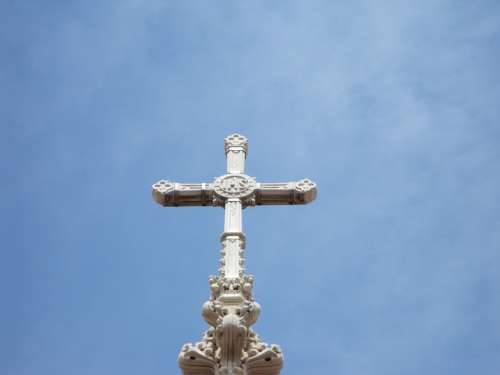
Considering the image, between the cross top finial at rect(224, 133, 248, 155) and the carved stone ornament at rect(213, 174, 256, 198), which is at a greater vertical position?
the cross top finial at rect(224, 133, 248, 155)

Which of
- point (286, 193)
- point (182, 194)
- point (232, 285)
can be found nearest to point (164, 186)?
point (182, 194)

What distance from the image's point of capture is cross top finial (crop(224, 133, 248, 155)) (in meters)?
22.4

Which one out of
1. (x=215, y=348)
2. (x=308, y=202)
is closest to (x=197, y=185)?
(x=308, y=202)

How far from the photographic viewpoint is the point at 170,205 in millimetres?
21672

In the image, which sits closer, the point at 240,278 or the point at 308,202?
the point at 240,278

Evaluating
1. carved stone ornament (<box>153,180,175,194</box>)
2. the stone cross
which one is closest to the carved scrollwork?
the stone cross

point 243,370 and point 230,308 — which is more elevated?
point 230,308

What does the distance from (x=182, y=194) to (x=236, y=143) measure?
6.60 feet

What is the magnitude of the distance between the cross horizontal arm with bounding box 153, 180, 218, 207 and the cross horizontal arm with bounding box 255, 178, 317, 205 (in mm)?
943

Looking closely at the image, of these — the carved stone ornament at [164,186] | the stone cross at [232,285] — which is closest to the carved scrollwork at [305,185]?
the stone cross at [232,285]

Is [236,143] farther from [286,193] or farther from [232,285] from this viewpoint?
[232,285]

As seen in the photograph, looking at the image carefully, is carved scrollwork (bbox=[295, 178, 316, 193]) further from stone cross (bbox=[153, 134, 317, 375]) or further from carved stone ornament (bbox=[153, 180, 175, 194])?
carved stone ornament (bbox=[153, 180, 175, 194])

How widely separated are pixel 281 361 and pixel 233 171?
588 centimetres

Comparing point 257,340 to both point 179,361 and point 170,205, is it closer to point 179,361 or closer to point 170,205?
point 179,361
